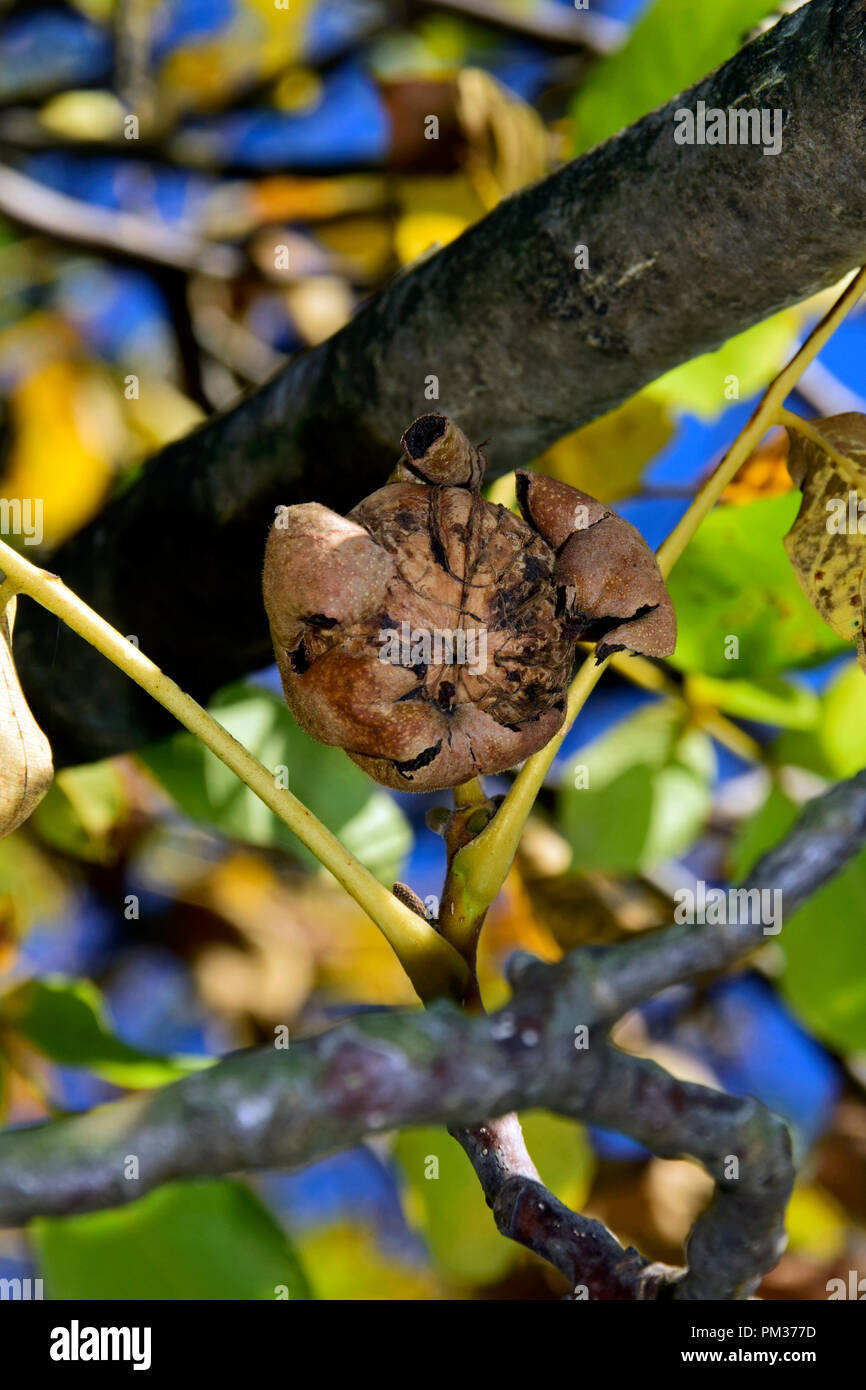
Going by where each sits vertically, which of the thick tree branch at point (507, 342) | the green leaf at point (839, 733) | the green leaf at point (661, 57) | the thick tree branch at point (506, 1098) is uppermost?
the green leaf at point (661, 57)

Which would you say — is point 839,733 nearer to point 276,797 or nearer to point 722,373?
point 722,373

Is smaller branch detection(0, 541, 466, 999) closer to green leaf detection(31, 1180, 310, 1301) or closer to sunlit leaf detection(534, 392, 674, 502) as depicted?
green leaf detection(31, 1180, 310, 1301)

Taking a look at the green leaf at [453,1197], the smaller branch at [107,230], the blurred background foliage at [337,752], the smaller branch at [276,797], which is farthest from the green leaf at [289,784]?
the smaller branch at [107,230]

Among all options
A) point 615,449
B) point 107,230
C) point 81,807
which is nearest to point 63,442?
point 107,230

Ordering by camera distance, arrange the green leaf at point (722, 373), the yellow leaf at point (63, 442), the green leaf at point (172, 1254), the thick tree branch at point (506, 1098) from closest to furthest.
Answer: the thick tree branch at point (506, 1098) < the green leaf at point (172, 1254) < the green leaf at point (722, 373) < the yellow leaf at point (63, 442)

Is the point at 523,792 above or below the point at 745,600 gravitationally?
below

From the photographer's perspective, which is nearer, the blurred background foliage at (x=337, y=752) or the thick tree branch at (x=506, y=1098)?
the thick tree branch at (x=506, y=1098)

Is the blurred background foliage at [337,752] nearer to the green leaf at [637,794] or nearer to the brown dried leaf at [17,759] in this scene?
the green leaf at [637,794]
